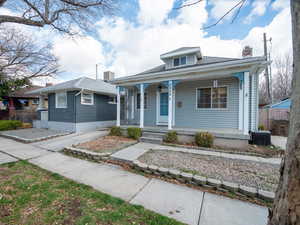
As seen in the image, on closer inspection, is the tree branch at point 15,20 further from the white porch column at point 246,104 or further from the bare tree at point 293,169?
the white porch column at point 246,104

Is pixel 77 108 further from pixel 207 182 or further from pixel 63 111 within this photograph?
pixel 207 182

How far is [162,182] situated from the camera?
3.35 m

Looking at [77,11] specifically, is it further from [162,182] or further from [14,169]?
[162,182]

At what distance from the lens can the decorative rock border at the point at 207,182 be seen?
2715mm

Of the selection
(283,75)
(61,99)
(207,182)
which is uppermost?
(283,75)

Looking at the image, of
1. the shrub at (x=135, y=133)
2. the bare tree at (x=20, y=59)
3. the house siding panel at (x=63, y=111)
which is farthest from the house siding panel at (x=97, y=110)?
the bare tree at (x=20, y=59)

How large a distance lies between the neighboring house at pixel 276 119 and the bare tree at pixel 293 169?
8.22m

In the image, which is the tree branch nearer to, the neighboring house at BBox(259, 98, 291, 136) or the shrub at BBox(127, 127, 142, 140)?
the shrub at BBox(127, 127, 142, 140)

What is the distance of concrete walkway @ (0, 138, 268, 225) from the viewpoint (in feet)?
7.38

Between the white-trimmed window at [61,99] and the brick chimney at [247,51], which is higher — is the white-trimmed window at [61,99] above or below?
below

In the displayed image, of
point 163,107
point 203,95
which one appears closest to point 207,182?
point 203,95

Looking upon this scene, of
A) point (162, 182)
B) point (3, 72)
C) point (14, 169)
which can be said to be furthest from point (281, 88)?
point (3, 72)

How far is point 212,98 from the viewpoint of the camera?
7.48m

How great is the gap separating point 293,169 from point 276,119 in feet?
36.8
